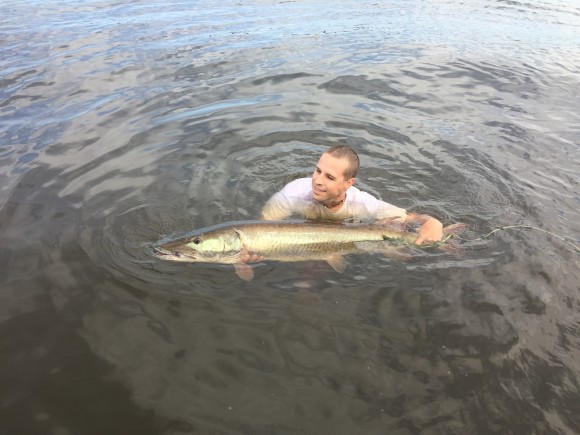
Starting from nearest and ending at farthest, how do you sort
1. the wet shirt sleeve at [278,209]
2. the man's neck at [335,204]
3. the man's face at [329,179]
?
1. the man's face at [329,179]
2. the man's neck at [335,204]
3. the wet shirt sleeve at [278,209]

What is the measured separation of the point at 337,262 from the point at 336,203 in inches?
31.8

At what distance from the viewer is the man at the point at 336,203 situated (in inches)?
177

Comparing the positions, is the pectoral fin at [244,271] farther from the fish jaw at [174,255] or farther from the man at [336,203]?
the man at [336,203]

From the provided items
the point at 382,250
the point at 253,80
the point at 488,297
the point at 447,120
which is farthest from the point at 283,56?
the point at 488,297

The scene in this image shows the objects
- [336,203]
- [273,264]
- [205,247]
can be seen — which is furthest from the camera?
[336,203]

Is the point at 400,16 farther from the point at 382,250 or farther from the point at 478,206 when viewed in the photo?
the point at 382,250

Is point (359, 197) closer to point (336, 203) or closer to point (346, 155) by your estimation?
point (336, 203)

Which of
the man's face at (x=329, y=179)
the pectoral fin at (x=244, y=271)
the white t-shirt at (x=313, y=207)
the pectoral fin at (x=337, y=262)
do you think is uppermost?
the man's face at (x=329, y=179)

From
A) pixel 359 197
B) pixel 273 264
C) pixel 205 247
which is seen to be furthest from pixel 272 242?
pixel 359 197

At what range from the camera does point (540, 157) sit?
702 centimetres

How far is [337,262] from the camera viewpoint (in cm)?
448

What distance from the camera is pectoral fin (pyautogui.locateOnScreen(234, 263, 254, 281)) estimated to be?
4.24 metres

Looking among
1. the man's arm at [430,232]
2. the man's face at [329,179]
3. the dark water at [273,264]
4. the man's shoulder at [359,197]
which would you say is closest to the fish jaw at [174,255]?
the dark water at [273,264]

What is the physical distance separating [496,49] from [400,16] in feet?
16.5
